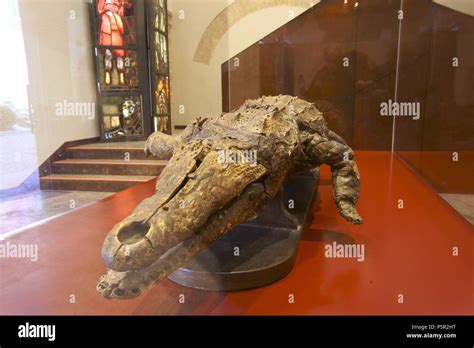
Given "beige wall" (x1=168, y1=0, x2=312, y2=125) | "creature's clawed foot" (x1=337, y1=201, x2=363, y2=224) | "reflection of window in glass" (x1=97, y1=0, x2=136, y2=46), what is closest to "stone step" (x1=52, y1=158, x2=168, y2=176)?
"beige wall" (x1=168, y1=0, x2=312, y2=125)

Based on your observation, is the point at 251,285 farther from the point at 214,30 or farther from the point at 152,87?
the point at 152,87

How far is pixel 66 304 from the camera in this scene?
1.42m

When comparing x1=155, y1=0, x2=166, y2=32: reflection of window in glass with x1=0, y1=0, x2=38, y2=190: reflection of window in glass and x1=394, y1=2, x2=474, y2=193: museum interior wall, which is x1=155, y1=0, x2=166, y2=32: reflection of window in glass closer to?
x1=0, y1=0, x2=38, y2=190: reflection of window in glass

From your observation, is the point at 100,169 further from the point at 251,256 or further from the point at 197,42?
the point at 251,256

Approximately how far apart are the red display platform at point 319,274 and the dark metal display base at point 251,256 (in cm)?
4

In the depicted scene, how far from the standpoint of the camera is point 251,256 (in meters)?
1.56

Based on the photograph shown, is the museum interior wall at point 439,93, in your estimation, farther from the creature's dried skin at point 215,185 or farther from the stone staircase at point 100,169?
the stone staircase at point 100,169

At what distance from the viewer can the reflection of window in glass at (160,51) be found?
15.0 feet

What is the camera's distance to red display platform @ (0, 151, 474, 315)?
1.37 meters

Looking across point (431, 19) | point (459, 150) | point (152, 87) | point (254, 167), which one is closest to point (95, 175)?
point (152, 87)

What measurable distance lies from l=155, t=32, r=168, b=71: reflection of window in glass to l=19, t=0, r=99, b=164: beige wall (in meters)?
0.88

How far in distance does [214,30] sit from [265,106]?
2.48m

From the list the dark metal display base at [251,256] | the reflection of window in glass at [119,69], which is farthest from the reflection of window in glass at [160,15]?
the dark metal display base at [251,256]

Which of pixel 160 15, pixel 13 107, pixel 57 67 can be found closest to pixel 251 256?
pixel 13 107
